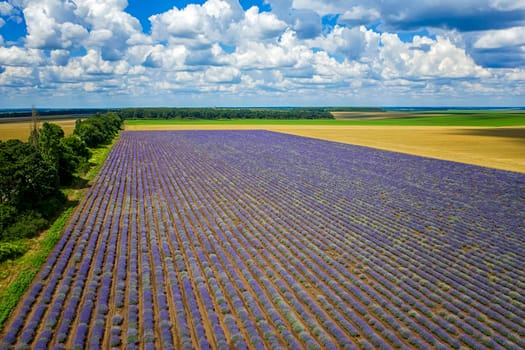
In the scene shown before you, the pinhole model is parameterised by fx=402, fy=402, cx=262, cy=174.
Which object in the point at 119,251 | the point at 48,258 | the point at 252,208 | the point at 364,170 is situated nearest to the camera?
the point at 48,258

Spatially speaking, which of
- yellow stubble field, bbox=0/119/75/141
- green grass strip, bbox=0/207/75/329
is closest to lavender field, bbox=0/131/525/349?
green grass strip, bbox=0/207/75/329

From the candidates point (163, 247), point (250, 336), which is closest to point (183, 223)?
point (163, 247)

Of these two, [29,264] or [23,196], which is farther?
[23,196]

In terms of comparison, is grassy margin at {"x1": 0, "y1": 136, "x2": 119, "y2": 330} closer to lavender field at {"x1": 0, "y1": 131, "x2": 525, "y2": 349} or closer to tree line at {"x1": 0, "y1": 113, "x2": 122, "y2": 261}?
lavender field at {"x1": 0, "y1": 131, "x2": 525, "y2": 349}

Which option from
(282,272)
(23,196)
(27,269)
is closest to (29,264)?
(27,269)

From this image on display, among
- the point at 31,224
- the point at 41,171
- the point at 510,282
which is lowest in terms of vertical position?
the point at 510,282

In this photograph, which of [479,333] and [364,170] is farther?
[364,170]

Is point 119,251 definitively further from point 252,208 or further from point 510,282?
point 510,282

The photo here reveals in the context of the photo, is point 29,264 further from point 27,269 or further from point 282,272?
point 282,272

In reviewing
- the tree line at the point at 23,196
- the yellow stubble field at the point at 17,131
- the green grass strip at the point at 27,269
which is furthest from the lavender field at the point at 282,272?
the yellow stubble field at the point at 17,131
